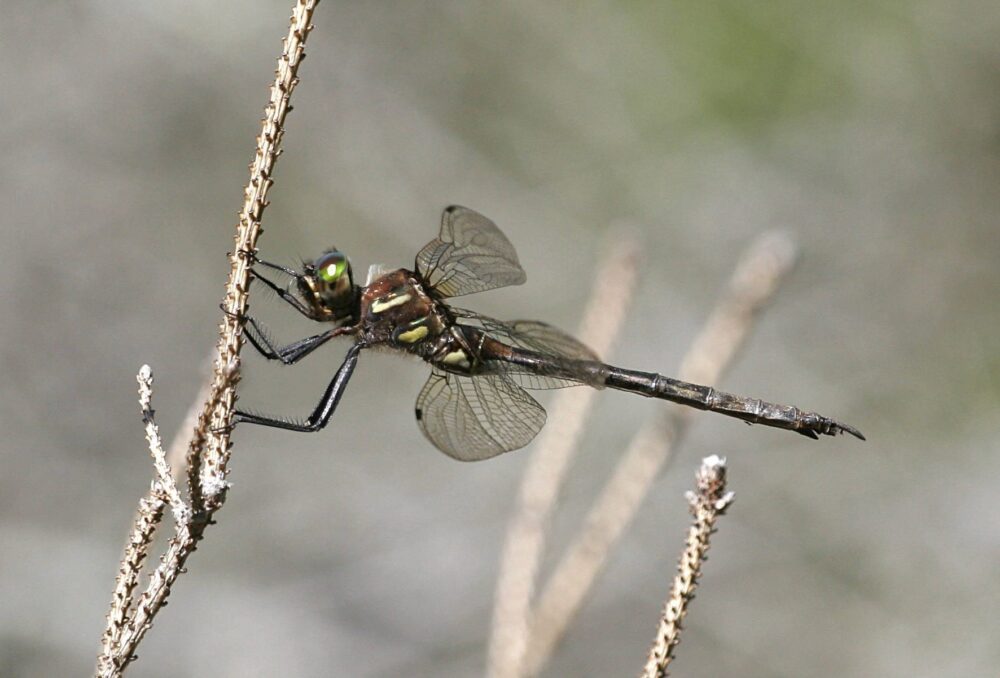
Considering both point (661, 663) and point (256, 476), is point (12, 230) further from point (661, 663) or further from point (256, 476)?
point (661, 663)

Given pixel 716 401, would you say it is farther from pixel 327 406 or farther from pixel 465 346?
pixel 327 406

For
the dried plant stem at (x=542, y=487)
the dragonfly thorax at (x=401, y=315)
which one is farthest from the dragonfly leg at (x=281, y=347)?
the dried plant stem at (x=542, y=487)

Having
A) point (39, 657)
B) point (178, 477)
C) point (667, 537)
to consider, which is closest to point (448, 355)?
point (178, 477)

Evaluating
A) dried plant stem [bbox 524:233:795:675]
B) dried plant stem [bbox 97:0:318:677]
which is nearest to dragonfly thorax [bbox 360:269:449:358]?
dried plant stem [bbox 524:233:795:675]

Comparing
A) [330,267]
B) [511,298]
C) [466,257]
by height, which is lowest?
[330,267]

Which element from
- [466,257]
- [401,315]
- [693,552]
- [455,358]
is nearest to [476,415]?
[455,358]

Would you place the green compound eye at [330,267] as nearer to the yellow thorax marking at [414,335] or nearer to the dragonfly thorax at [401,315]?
the dragonfly thorax at [401,315]
